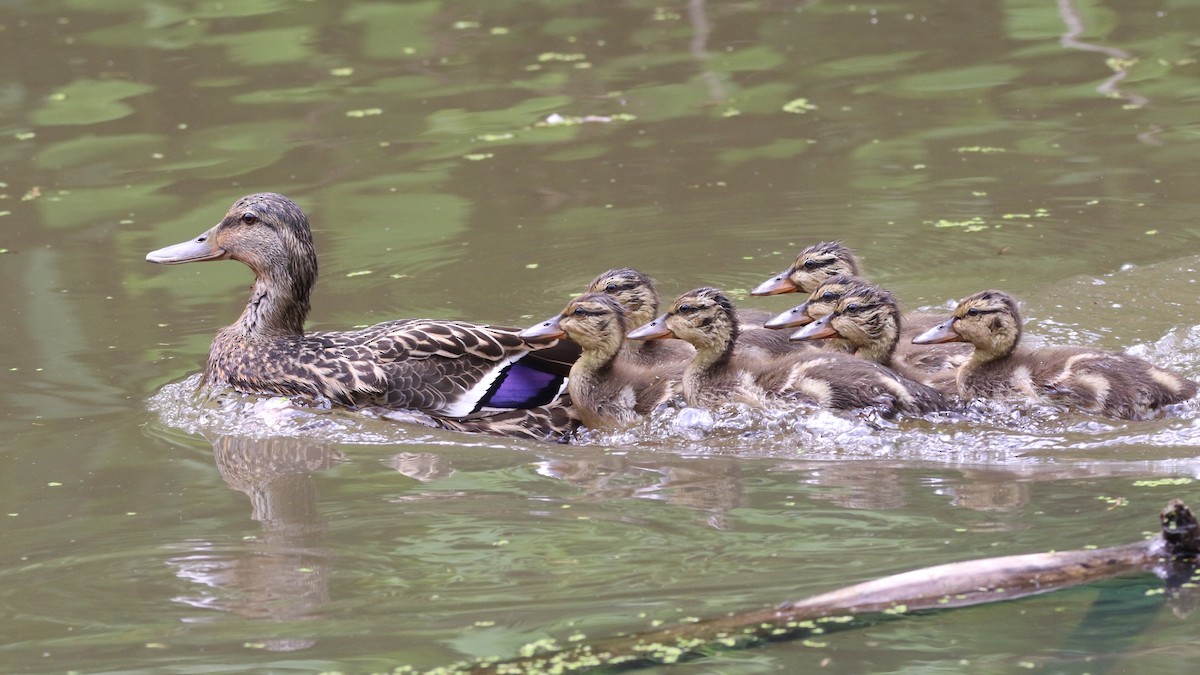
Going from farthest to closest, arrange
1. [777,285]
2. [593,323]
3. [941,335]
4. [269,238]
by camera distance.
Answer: [777,285] → [269,238] → [593,323] → [941,335]

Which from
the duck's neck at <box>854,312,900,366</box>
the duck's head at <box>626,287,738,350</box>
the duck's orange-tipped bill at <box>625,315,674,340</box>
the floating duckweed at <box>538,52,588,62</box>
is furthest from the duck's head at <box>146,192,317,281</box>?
the floating duckweed at <box>538,52,588,62</box>

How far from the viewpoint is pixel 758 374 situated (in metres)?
6.42

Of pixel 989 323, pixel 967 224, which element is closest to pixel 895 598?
pixel 989 323

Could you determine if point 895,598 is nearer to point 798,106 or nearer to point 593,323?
point 593,323

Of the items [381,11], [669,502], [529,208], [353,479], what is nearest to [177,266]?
[529,208]

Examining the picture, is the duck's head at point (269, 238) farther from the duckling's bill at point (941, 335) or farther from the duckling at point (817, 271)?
the duckling's bill at point (941, 335)

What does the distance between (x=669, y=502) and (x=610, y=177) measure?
4887 millimetres

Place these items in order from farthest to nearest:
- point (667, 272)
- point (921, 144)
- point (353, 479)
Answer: point (921, 144) < point (667, 272) < point (353, 479)

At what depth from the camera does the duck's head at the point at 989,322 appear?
6227 mm

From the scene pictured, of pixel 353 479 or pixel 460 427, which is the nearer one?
pixel 353 479

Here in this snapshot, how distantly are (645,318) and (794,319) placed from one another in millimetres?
647

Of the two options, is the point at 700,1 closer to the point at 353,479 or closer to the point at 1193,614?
the point at 353,479

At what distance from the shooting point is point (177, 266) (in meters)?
8.86

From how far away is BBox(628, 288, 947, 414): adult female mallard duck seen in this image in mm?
6039
